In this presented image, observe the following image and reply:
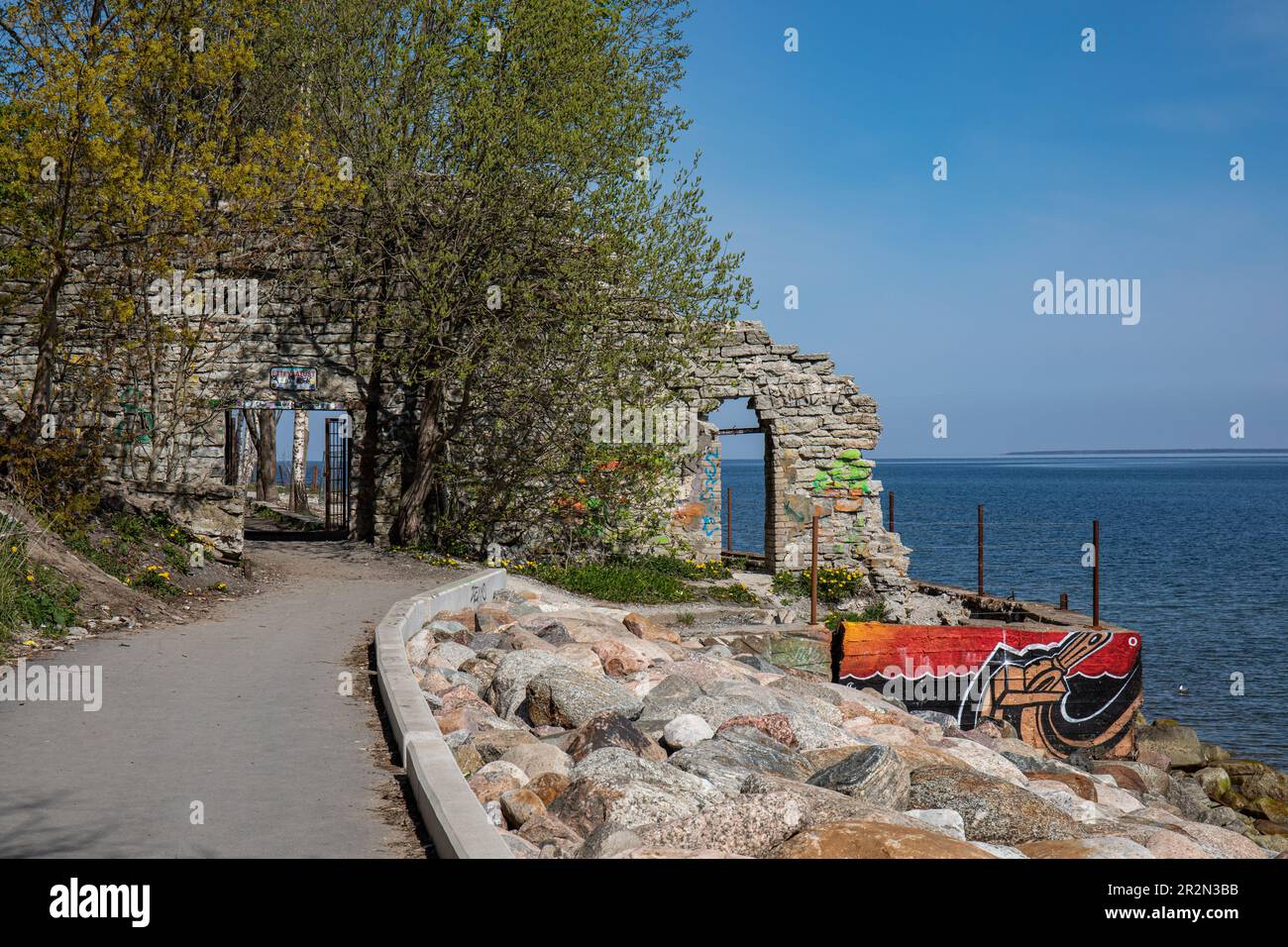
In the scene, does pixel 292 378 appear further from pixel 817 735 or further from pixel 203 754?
pixel 203 754

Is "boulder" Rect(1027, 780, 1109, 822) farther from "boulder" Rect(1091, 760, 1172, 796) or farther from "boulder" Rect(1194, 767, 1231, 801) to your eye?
"boulder" Rect(1194, 767, 1231, 801)

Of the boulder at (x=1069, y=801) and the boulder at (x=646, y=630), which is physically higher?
the boulder at (x=646, y=630)

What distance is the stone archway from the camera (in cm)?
2061

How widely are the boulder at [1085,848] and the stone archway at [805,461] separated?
536 inches

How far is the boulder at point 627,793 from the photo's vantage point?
617cm

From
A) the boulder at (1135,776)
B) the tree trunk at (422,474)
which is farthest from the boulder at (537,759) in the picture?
the tree trunk at (422,474)

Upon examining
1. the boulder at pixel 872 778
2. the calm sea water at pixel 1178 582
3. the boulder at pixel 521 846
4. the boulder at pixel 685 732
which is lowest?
the calm sea water at pixel 1178 582

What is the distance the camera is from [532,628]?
491 inches

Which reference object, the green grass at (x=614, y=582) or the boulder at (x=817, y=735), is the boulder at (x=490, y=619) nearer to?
the boulder at (x=817, y=735)

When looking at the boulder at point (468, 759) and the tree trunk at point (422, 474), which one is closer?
the boulder at point (468, 759)

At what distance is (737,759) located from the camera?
303 inches

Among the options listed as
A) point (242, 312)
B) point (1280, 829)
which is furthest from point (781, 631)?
point (242, 312)

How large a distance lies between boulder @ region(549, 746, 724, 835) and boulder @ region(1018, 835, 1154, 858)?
6.10ft

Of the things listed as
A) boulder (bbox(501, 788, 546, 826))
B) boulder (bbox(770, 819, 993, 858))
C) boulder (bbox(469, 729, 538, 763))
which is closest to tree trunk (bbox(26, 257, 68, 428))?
boulder (bbox(469, 729, 538, 763))
